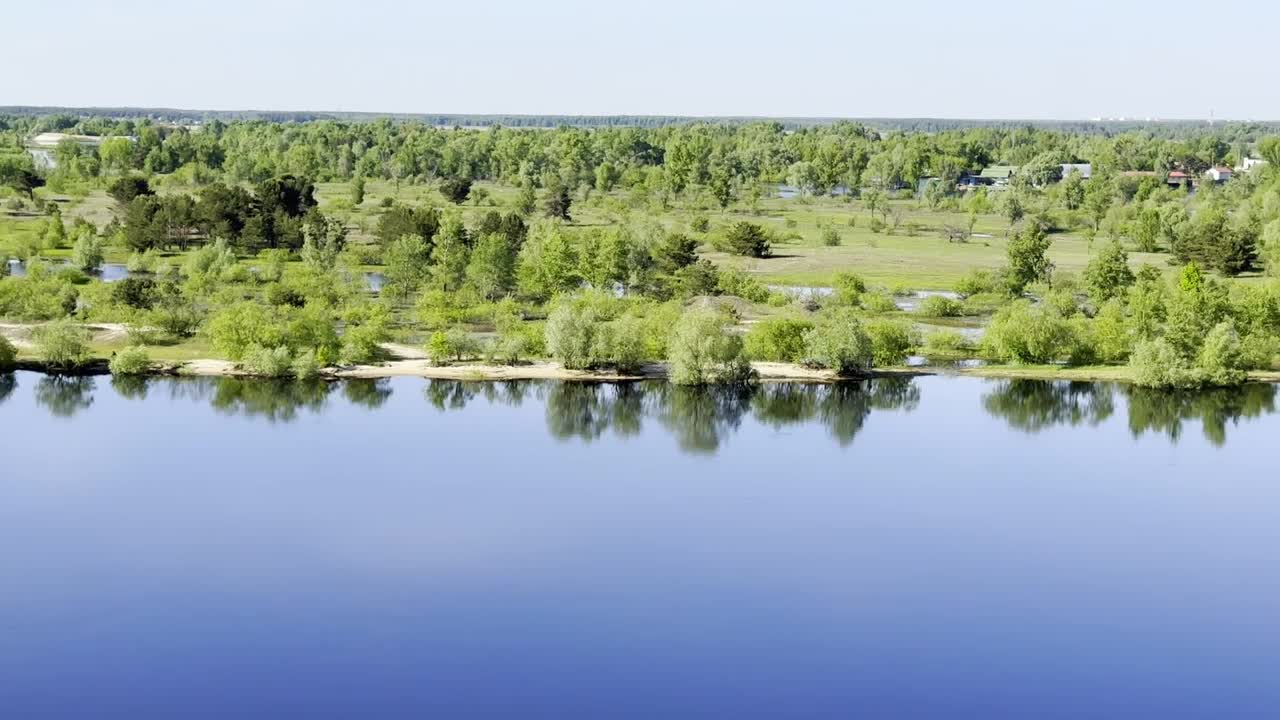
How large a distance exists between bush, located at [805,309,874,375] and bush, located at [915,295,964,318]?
1185 cm

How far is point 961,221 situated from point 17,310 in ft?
214

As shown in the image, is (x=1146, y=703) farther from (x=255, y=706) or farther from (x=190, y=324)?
(x=190, y=324)

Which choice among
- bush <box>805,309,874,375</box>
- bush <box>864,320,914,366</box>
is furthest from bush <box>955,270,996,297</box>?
bush <box>805,309,874,375</box>

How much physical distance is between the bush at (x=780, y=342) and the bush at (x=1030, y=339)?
23.3 ft

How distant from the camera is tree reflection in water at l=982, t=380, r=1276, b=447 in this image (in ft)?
152

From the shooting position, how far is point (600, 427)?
45062 mm

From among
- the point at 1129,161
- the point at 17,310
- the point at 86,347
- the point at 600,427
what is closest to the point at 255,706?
the point at 600,427

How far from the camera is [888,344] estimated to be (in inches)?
2076

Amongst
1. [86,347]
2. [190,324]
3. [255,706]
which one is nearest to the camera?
[255,706]

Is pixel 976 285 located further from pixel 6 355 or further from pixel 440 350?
pixel 6 355

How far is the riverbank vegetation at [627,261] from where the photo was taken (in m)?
52.4

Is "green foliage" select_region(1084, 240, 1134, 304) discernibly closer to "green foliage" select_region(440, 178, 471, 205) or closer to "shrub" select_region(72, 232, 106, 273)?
"shrub" select_region(72, 232, 106, 273)

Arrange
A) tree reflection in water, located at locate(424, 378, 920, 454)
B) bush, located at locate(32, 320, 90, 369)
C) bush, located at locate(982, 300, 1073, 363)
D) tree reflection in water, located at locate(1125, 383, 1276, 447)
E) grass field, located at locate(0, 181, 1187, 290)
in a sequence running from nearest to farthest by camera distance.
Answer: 1. tree reflection in water, located at locate(424, 378, 920, 454)
2. tree reflection in water, located at locate(1125, 383, 1276, 447)
3. bush, located at locate(32, 320, 90, 369)
4. bush, located at locate(982, 300, 1073, 363)
5. grass field, located at locate(0, 181, 1187, 290)

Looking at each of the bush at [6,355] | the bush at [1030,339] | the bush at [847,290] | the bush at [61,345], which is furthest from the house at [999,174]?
the bush at [6,355]
